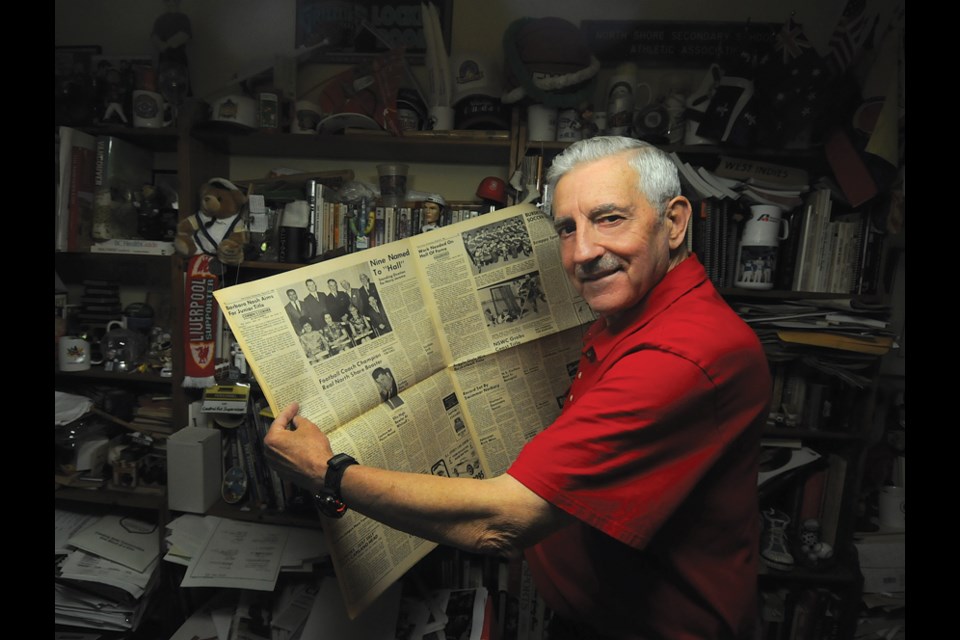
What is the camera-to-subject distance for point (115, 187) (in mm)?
1522

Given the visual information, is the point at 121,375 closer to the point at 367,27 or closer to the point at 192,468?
the point at 192,468

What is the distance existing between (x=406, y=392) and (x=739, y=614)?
69 cm

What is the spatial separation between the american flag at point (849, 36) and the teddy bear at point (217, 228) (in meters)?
1.81

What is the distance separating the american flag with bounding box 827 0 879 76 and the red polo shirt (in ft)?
3.56

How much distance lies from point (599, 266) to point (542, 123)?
2.61 ft

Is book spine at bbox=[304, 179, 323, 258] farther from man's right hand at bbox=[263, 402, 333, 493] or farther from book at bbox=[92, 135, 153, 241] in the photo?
man's right hand at bbox=[263, 402, 333, 493]

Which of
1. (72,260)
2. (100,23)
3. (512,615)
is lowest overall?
(512,615)

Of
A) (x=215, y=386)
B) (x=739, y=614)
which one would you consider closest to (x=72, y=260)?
(x=215, y=386)

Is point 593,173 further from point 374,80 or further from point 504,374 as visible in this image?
point 374,80

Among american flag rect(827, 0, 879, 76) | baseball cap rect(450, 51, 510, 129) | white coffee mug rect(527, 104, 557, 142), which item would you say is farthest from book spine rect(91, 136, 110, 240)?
american flag rect(827, 0, 879, 76)

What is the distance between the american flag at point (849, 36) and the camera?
4.23ft

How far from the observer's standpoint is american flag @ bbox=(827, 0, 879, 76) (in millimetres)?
1288

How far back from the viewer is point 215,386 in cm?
147

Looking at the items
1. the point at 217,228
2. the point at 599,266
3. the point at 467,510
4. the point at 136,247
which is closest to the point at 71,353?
the point at 136,247
